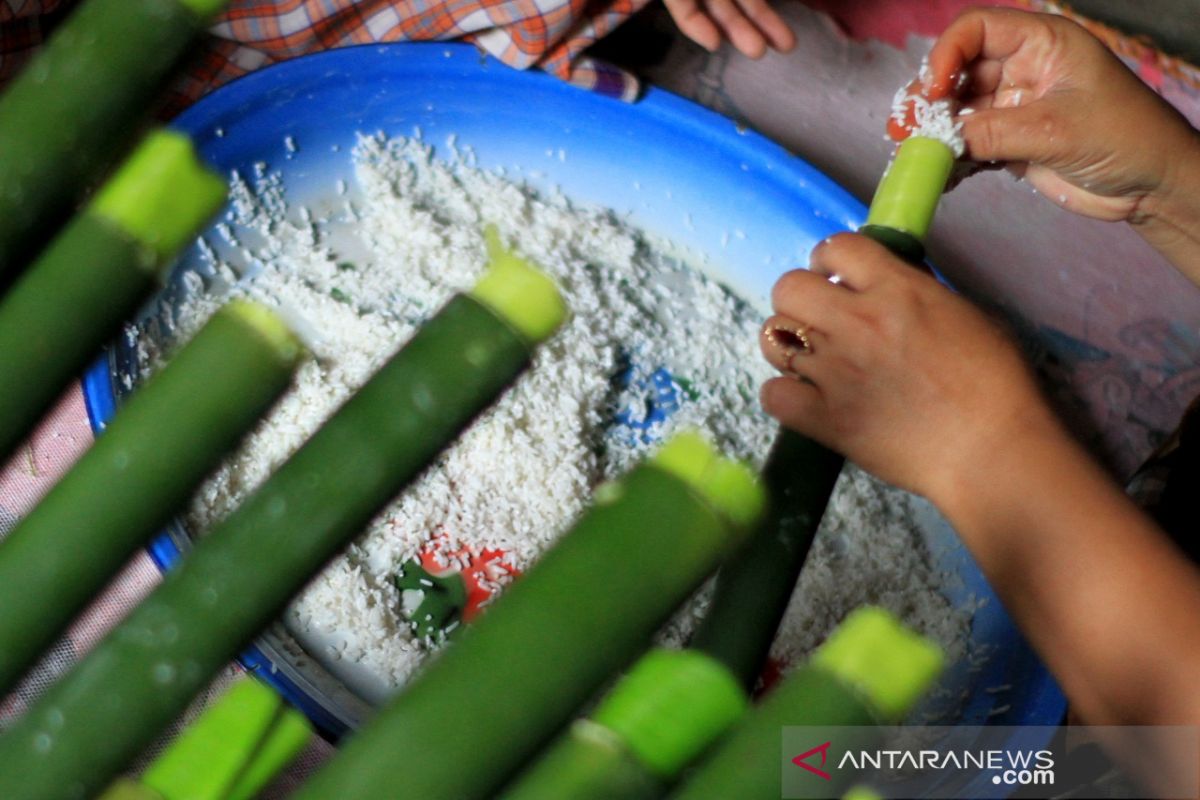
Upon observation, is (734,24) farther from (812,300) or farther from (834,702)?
(834,702)

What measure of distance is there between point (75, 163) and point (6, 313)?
0.03 m

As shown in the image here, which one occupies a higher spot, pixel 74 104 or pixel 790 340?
pixel 790 340

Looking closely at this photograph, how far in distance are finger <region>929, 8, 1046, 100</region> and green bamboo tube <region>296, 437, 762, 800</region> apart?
0.55 m

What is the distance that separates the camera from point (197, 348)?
6.9 inches

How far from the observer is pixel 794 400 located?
1.85ft

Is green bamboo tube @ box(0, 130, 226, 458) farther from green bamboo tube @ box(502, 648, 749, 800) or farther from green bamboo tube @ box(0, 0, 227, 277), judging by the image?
green bamboo tube @ box(502, 648, 749, 800)

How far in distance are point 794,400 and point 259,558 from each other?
0.43 meters

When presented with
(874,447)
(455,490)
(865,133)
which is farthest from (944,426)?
(865,133)

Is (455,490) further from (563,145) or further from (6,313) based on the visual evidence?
(6,313)

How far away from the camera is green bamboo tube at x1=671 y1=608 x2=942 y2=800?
0.17 m

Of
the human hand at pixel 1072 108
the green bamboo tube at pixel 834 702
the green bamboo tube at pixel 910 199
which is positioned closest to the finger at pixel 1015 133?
the human hand at pixel 1072 108

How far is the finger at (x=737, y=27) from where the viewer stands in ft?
2.68
